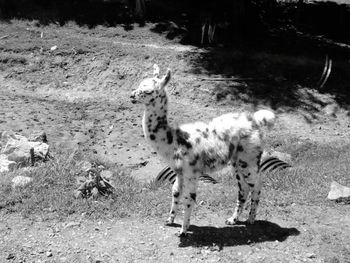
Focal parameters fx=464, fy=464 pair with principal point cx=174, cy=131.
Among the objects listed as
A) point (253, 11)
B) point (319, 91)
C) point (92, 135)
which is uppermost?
point (253, 11)

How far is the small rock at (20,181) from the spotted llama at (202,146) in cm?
348

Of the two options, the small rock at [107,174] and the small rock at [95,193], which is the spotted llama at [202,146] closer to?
the small rock at [95,193]

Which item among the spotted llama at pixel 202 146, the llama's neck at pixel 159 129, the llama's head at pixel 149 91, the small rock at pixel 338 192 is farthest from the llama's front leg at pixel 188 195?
the small rock at pixel 338 192

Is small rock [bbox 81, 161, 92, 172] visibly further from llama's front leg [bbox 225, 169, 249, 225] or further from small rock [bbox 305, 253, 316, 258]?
small rock [bbox 305, 253, 316, 258]

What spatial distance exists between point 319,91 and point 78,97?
986cm

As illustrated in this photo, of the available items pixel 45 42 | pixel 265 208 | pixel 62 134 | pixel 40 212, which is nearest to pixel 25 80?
pixel 45 42

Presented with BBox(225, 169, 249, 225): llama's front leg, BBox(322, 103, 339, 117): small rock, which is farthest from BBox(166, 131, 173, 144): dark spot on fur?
BBox(322, 103, 339, 117): small rock

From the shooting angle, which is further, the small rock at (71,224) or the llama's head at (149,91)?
the small rock at (71,224)

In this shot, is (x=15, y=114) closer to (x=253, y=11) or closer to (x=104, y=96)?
(x=104, y=96)

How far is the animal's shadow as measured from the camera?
8.67 meters

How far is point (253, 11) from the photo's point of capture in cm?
2377

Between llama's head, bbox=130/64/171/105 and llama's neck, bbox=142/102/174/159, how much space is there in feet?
0.62

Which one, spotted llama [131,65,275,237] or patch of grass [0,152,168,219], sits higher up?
spotted llama [131,65,275,237]

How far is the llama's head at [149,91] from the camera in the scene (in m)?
8.00
